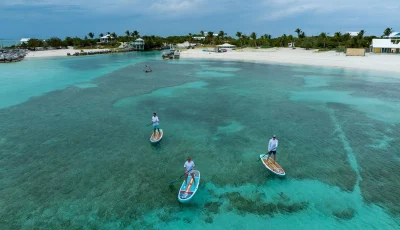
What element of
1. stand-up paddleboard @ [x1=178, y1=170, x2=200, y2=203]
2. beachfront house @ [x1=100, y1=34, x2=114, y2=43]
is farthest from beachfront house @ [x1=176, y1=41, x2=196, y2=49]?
stand-up paddleboard @ [x1=178, y1=170, x2=200, y2=203]

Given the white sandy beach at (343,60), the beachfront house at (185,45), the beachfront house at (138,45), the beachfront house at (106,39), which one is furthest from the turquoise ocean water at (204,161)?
the beachfront house at (106,39)

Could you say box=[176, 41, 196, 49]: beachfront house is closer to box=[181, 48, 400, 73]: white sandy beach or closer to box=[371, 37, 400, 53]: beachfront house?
box=[181, 48, 400, 73]: white sandy beach

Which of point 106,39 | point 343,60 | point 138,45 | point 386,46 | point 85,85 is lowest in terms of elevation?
point 85,85

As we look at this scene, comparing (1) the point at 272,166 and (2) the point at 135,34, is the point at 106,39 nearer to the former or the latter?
(2) the point at 135,34

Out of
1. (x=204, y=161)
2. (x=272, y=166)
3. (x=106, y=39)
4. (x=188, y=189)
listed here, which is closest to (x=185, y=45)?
(x=106, y=39)

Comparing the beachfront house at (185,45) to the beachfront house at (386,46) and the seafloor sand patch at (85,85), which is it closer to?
the beachfront house at (386,46)

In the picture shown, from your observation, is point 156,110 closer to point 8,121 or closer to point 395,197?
point 8,121
